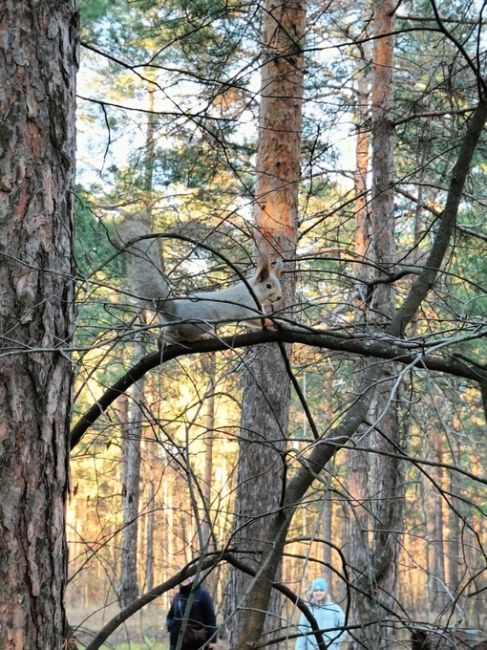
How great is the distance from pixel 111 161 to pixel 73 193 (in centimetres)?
563

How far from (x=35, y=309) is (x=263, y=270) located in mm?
2165

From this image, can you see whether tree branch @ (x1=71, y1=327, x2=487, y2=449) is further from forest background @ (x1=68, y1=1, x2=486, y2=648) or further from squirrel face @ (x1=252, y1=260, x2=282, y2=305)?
squirrel face @ (x1=252, y1=260, x2=282, y2=305)

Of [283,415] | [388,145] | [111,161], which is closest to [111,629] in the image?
[283,415]

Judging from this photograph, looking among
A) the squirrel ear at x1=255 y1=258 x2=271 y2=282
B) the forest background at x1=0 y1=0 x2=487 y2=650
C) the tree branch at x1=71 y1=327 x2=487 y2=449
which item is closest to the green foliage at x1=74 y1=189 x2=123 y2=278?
the forest background at x1=0 y1=0 x2=487 y2=650

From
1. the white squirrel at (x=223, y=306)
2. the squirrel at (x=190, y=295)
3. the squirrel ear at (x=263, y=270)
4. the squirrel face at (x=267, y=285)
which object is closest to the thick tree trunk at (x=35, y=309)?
the squirrel at (x=190, y=295)

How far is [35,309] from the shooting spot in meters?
2.05

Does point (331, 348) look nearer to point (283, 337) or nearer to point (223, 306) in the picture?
point (283, 337)

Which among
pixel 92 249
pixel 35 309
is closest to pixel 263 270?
pixel 35 309

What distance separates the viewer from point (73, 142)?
7.52ft

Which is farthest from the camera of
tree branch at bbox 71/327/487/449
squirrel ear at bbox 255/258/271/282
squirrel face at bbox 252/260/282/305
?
squirrel face at bbox 252/260/282/305

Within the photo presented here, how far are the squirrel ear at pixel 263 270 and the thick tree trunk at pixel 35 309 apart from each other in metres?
1.76

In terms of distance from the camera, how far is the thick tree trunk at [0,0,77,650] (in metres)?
1.91

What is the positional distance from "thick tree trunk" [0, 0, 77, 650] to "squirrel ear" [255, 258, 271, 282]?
5.76 feet

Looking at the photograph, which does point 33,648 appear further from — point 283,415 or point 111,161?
point 111,161
